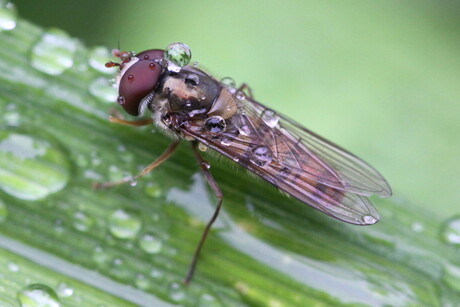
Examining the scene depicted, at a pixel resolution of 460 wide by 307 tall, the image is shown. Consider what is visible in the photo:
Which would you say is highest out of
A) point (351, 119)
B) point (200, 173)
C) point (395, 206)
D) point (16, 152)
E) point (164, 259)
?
point (351, 119)

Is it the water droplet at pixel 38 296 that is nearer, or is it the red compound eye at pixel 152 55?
the water droplet at pixel 38 296

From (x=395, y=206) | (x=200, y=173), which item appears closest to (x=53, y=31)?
(x=200, y=173)

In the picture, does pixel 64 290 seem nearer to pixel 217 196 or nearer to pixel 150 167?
pixel 150 167

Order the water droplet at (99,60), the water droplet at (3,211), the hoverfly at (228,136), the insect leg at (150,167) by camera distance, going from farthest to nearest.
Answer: the water droplet at (99,60)
the hoverfly at (228,136)
the insect leg at (150,167)
the water droplet at (3,211)

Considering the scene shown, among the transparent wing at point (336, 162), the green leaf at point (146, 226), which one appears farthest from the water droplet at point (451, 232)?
the transparent wing at point (336, 162)

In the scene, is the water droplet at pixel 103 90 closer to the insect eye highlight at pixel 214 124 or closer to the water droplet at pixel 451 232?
the insect eye highlight at pixel 214 124

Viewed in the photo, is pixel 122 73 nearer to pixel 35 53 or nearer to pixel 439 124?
pixel 35 53

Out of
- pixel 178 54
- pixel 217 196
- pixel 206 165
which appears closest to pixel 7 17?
pixel 178 54
